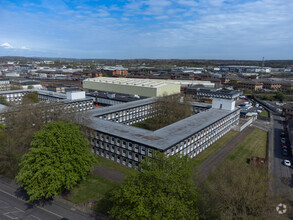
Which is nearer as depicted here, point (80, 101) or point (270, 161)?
point (270, 161)

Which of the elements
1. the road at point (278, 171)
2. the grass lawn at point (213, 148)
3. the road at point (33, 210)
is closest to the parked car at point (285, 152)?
the road at point (278, 171)

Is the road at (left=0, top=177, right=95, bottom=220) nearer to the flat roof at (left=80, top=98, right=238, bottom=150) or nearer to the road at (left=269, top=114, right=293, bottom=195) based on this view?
the flat roof at (left=80, top=98, right=238, bottom=150)

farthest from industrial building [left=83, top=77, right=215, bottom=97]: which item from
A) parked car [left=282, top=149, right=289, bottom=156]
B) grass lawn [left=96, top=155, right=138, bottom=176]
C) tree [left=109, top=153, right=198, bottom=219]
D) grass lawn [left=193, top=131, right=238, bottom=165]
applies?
tree [left=109, top=153, right=198, bottom=219]

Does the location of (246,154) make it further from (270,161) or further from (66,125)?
(66,125)

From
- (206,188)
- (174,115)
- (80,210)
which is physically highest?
(174,115)

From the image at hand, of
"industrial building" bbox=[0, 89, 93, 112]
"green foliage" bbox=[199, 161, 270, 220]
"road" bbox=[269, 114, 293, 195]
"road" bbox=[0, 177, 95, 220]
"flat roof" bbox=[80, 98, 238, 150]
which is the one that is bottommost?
"road" bbox=[0, 177, 95, 220]

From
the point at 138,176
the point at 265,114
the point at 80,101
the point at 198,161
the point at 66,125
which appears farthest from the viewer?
the point at 265,114

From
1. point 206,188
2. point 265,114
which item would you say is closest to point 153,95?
point 265,114

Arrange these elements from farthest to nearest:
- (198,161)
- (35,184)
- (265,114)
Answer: (265,114), (198,161), (35,184)

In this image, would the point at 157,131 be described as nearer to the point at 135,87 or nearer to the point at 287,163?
the point at 287,163
